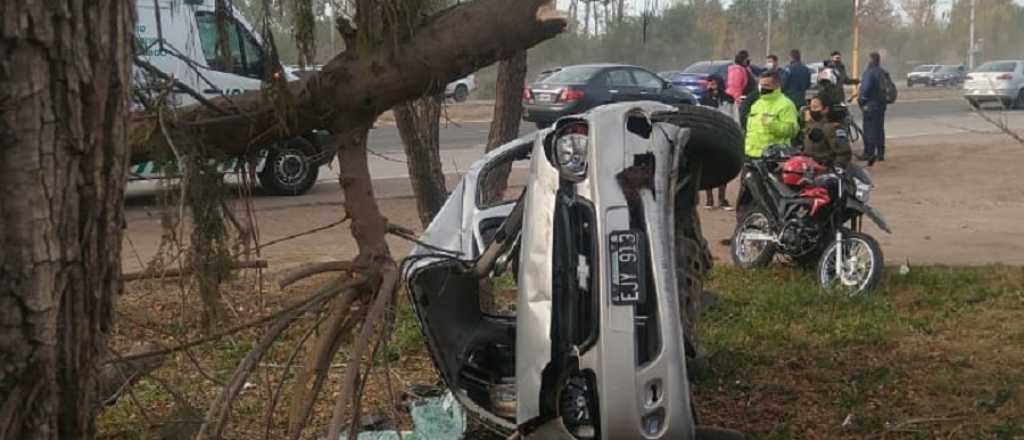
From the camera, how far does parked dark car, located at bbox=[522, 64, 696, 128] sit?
83.0 feet

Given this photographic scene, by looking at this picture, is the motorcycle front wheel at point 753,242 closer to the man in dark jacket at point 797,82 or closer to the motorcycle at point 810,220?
the motorcycle at point 810,220

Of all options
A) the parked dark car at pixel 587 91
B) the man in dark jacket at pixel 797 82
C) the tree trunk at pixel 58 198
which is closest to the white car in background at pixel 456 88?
the tree trunk at pixel 58 198

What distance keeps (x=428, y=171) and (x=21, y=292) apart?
5.40 metres

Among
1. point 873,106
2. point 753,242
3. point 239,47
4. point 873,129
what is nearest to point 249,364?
point 239,47

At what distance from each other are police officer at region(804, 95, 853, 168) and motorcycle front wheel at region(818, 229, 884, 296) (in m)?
1.14

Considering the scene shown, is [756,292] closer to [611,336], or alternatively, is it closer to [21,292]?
[611,336]

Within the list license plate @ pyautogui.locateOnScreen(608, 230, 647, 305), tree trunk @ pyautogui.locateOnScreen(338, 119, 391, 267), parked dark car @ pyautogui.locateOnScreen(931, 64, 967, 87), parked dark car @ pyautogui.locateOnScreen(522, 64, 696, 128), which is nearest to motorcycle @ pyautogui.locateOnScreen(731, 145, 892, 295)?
license plate @ pyautogui.locateOnScreen(608, 230, 647, 305)

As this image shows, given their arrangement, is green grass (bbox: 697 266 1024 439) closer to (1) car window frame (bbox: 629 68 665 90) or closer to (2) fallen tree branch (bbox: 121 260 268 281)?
(2) fallen tree branch (bbox: 121 260 268 281)

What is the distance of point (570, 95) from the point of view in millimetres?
25453

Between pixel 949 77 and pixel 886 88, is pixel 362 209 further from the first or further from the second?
pixel 949 77

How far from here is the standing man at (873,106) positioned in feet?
61.9

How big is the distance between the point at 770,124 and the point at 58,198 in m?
8.69

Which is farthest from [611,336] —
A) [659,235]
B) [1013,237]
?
[1013,237]

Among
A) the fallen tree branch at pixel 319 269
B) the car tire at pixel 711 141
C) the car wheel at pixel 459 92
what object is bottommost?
the fallen tree branch at pixel 319 269
